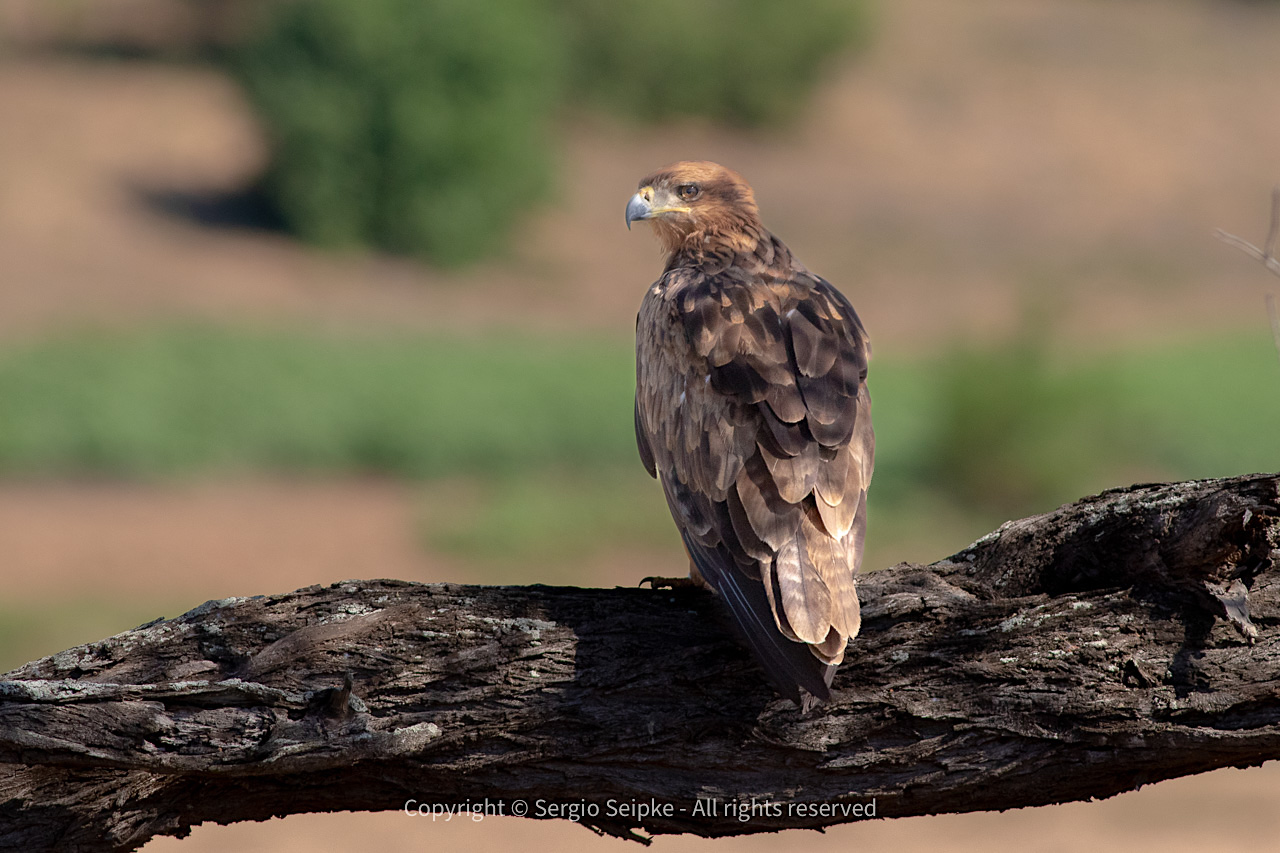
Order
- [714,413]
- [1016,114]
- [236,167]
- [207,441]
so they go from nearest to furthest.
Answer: [714,413], [207,441], [236,167], [1016,114]

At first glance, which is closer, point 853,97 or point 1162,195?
point 1162,195

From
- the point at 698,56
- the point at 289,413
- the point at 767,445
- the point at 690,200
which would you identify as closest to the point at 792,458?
the point at 767,445

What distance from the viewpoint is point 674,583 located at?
13.0ft

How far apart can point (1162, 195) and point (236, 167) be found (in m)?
20.2

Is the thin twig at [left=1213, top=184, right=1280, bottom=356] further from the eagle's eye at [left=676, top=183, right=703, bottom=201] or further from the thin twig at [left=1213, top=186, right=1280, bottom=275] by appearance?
the eagle's eye at [left=676, top=183, right=703, bottom=201]

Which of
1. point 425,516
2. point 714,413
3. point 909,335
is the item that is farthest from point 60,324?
point 714,413

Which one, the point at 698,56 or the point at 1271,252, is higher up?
the point at 698,56

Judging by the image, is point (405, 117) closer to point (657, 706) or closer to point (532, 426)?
point (532, 426)

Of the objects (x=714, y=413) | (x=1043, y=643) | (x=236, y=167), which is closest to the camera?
(x=1043, y=643)

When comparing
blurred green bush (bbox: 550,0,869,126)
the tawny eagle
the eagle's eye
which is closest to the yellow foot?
the tawny eagle

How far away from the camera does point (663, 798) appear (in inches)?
137

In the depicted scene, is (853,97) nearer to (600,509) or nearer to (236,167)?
(236,167)

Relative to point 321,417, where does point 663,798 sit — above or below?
below

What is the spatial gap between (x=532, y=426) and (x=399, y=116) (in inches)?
399
